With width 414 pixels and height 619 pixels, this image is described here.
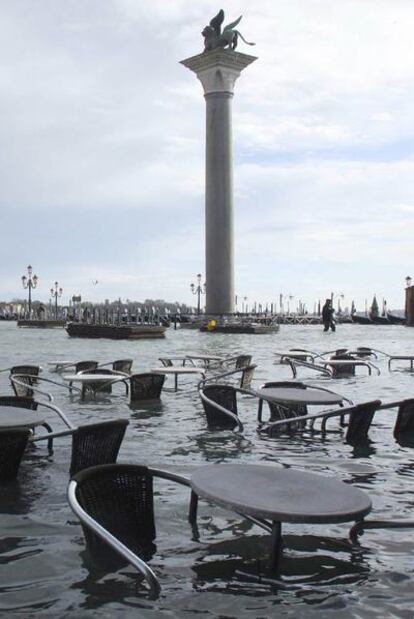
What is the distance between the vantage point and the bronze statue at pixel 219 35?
5231cm

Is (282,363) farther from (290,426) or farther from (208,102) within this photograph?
(208,102)

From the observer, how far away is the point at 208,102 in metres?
50.2

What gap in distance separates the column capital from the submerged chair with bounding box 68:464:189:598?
158 feet

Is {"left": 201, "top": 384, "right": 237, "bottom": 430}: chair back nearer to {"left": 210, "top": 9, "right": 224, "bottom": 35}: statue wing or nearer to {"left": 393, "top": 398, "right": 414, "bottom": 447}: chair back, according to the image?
{"left": 393, "top": 398, "right": 414, "bottom": 447}: chair back

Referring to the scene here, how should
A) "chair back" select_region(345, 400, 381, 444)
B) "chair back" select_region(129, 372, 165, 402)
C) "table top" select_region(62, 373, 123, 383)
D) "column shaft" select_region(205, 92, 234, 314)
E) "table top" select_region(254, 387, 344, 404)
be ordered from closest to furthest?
"chair back" select_region(345, 400, 381, 444), "table top" select_region(254, 387, 344, 404), "table top" select_region(62, 373, 123, 383), "chair back" select_region(129, 372, 165, 402), "column shaft" select_region(205, 92, 234, 314)

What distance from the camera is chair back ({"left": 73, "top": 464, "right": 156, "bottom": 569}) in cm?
399

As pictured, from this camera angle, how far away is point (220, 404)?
8.43 meters

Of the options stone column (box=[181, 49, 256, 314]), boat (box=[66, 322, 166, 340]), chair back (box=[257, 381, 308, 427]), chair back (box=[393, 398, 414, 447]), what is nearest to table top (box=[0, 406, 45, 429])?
chair back (box=[257, 381, 308, 427])

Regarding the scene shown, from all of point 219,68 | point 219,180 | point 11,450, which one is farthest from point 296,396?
point 219,68

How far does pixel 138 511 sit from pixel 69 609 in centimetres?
78

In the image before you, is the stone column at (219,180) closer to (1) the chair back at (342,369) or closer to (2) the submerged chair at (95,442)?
(1) the chair back at (342,369)

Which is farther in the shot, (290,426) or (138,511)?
(290,426)

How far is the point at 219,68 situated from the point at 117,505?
48713 mm

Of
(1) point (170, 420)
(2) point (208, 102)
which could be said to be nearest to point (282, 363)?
(1) point (170, 420)
